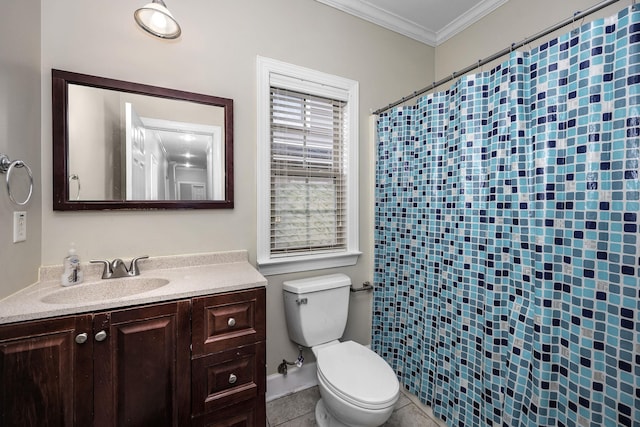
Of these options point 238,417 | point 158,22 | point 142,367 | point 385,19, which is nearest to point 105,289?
point 142,367

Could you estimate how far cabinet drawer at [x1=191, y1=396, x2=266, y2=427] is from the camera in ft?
3.73

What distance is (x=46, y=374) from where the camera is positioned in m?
0.89

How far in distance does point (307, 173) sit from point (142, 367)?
4.49 feet

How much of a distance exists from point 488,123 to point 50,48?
2.18m

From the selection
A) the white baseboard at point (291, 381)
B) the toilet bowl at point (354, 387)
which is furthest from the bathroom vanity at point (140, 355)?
the white baseboard at point (291, 381)

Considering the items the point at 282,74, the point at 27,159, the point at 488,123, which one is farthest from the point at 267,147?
the point at 488,123

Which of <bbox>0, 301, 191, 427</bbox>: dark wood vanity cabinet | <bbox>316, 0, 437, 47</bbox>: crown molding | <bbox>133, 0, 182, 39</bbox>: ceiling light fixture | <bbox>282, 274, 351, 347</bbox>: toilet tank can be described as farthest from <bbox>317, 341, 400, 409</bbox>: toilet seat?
<bbox>316, 0, 437, 47</bbox>: crown molding

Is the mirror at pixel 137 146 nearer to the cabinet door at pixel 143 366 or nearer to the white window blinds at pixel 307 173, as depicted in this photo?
the white window blinds at pixel 307 173

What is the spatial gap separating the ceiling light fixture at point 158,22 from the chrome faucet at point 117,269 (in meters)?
1.16

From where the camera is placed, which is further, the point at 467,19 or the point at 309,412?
the point at 467,19

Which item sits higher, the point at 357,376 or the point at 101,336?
the point at 101,336

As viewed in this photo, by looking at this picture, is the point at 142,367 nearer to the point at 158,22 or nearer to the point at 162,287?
the point at 162,287

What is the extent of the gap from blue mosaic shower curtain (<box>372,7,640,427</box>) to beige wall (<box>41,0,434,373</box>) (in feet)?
1.91

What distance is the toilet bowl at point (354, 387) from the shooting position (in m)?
1.16
